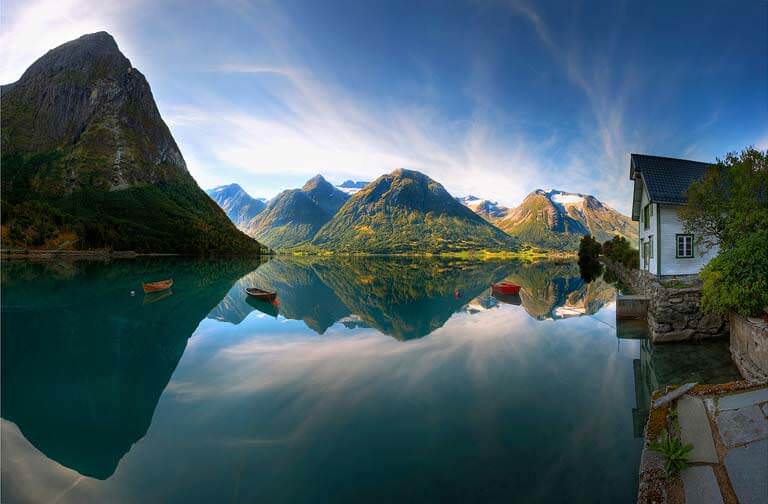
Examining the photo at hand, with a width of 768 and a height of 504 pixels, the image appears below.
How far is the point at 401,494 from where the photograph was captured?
6.64 m

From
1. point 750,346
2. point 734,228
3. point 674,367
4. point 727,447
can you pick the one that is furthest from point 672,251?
point 727,447

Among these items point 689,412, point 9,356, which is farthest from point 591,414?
point 9,356

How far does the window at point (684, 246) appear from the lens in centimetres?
2512

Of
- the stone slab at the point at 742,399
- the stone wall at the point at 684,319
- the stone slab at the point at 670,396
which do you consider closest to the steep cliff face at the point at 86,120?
the stone wall at the point at 684,319

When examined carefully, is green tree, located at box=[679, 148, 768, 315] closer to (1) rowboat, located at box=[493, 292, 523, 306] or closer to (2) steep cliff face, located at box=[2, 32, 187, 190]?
(1) rowboat, located at box=[493, 292, 523, 306]

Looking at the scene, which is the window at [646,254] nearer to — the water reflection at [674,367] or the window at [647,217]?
the window at [647,217]

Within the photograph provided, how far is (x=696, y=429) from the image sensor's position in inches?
267

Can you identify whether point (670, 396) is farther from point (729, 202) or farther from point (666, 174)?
→ point (666, 174)

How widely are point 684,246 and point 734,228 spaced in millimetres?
6753

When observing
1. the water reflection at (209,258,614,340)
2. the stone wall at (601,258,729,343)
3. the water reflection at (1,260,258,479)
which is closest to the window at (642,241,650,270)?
the water reflection at (209,258,614,340)

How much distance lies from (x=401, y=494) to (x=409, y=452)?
143cm

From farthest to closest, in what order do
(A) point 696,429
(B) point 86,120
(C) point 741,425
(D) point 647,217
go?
(B) point 86,120
(D) point 647,217
(A) point 696,429
(C) point 741,425

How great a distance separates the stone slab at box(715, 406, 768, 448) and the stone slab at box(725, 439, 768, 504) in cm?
20

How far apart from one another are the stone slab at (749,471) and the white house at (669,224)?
80.5ft
